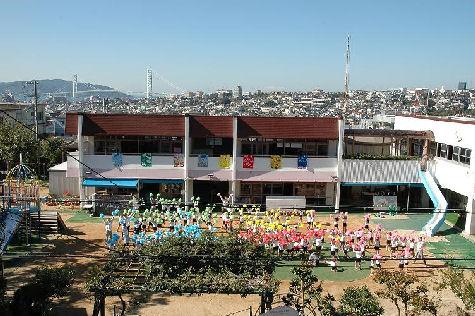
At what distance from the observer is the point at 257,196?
28.3m

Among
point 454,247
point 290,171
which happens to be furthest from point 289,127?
point 454,247

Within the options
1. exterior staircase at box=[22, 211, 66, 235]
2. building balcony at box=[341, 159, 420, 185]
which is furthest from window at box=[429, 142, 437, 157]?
exterior staircase at box=[22, 211, 66, 235]

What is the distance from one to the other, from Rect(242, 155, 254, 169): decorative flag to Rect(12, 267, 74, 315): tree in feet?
51.9

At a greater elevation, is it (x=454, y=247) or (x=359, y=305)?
(x=359, y=305)

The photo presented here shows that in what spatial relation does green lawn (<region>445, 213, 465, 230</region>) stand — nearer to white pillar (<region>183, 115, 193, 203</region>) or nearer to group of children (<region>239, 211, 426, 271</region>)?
group of children (<region>239, 211, 426, 271</region>)

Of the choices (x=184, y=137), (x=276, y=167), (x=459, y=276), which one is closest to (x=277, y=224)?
(x=276, y=167)

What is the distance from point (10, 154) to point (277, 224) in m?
20.3

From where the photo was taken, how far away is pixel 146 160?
2702 cm

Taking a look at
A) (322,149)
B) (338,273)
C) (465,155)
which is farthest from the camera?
(322,149)

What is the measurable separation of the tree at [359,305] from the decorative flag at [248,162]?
15.8 meters

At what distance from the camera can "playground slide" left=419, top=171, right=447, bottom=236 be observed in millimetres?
23652

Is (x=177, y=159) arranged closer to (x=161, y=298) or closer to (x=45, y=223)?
(x=45, y=223)

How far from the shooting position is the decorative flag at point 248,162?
27.2 m

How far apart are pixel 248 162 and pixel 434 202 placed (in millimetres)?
10107
